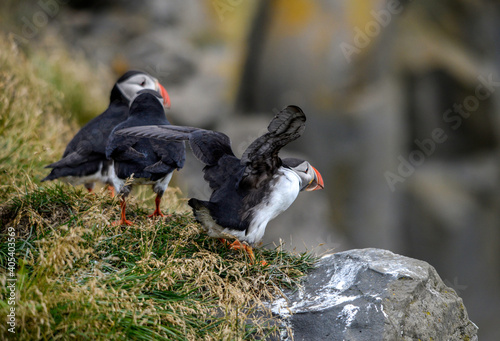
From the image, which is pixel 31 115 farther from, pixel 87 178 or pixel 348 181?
pixel 348 181

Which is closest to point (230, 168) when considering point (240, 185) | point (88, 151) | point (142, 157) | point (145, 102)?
point (240, 185)

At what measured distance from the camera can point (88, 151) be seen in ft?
15.5

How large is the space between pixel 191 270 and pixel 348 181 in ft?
23.8

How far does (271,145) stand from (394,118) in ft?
24.6

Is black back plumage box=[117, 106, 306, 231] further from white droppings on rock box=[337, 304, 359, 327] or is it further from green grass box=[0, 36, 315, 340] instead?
white droppings on rock box=[337, 304, 359, 327]

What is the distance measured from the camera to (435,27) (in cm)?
1082

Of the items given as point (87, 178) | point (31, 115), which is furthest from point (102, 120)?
Answer: point (31, 115)

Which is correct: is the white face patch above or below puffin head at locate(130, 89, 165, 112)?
below

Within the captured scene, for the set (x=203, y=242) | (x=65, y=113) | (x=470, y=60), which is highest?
(x=470, y=60)

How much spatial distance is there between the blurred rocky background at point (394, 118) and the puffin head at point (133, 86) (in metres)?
4.76

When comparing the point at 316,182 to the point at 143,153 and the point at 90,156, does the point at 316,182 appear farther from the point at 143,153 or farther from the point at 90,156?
the point at 90,156

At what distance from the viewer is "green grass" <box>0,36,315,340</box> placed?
2.64 meters

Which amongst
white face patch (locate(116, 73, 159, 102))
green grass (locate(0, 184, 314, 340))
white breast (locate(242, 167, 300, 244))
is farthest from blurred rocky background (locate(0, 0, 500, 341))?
white breast (locate(242, 167, 300, 244))

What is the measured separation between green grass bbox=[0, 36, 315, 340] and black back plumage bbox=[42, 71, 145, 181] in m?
0.35
